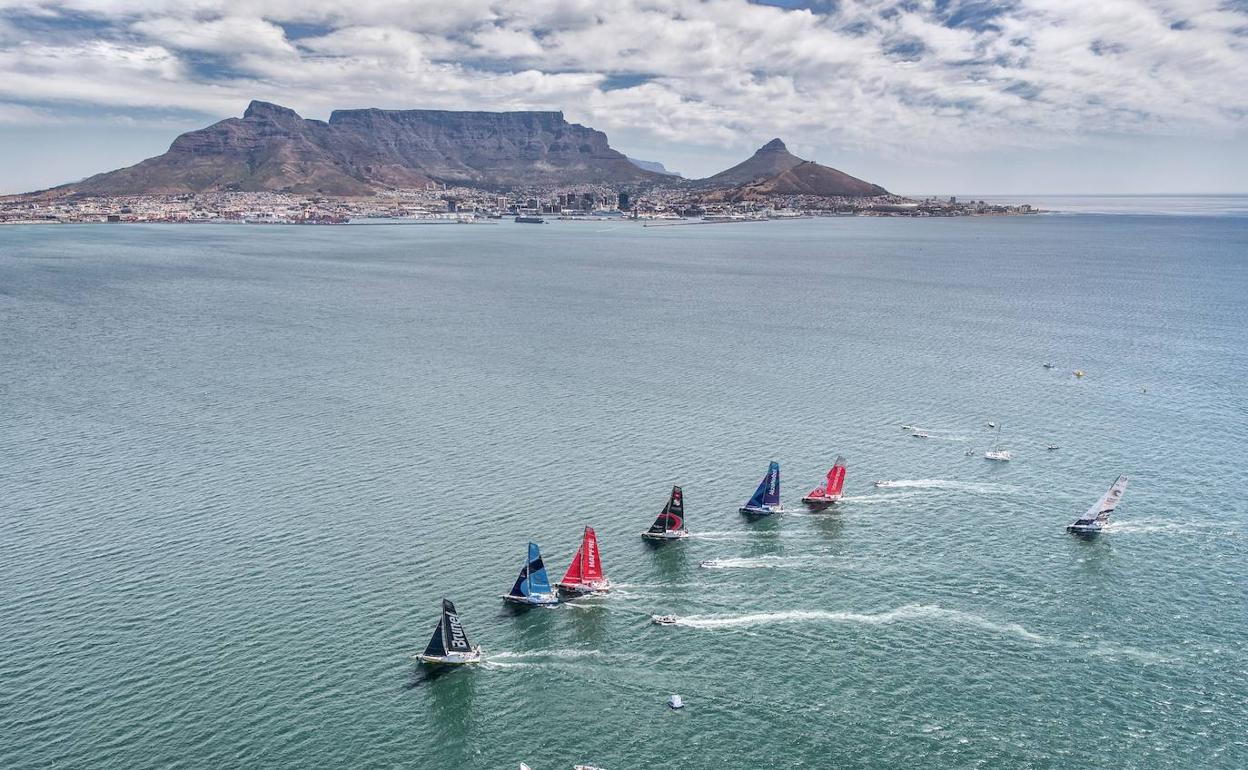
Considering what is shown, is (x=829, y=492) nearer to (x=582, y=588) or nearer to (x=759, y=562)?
(x=759, y=562)

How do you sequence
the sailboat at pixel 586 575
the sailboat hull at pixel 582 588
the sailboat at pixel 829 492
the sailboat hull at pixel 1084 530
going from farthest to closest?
the sailboat at pixel 829 492 < the sailboat hull at pixel 1084 530 < the sailboat at pixel 586 575 < the sailboat hull at pixel 582 588

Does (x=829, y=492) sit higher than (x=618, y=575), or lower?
higher

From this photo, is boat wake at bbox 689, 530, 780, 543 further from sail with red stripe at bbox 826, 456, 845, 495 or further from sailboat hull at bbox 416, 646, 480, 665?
sailboat hull at bbox 416, 646, 480, 665

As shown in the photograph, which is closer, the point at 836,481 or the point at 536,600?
the point at 536,600

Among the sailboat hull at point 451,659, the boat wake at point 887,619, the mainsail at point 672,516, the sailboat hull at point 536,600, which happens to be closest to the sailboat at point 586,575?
the sailboat hull at point 536,600

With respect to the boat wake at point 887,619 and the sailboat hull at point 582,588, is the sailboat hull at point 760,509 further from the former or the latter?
the sailboat hull at point 582,588

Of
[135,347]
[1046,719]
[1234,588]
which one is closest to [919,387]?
[1234,588]

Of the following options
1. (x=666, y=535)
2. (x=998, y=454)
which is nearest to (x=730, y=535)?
(x=666, y=535)
